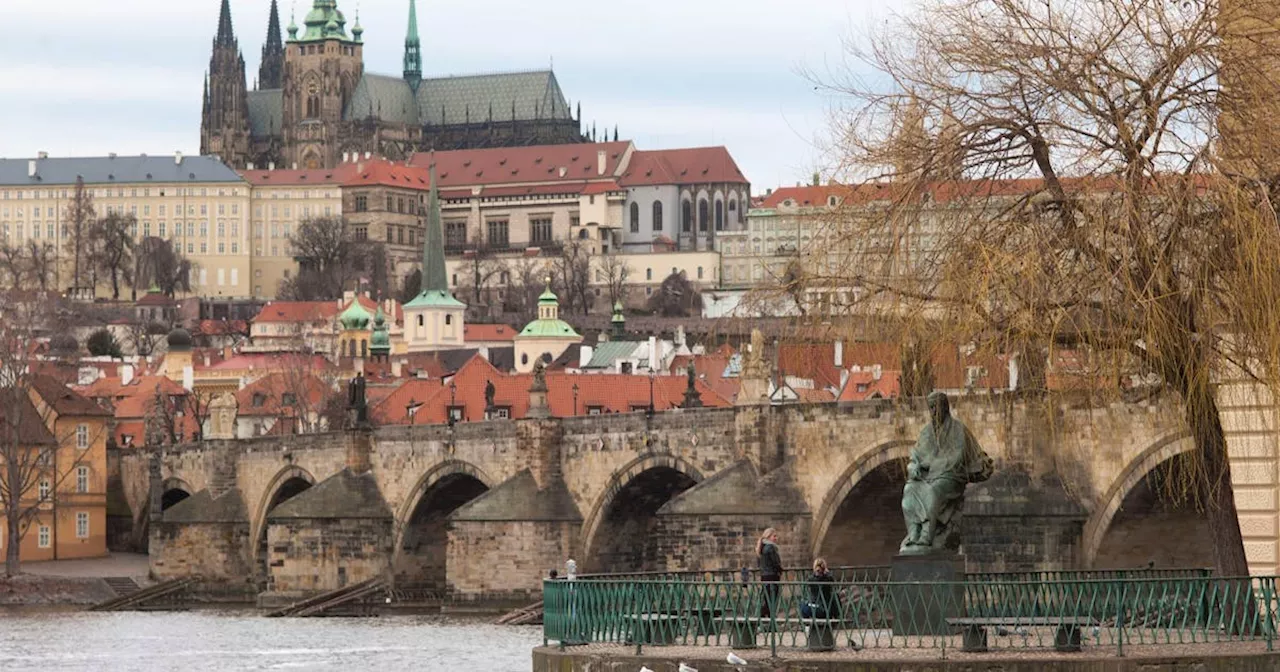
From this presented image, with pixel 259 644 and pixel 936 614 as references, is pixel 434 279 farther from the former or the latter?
pixel 936 614

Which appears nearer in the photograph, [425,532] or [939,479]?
[939,479]

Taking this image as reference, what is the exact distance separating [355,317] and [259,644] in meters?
117

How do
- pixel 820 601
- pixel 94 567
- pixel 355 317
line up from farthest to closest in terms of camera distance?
1. pixel 355 317
2. pixel 94 567
3. pixel 820 601

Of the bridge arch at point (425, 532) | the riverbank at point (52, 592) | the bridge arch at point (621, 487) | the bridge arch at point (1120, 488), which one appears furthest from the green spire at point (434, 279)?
the bridge arch at point (1120, 488)

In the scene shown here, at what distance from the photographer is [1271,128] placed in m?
25.6

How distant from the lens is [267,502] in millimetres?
76188

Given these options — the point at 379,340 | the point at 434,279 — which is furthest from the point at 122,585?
the point at 434,279

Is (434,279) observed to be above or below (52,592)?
above

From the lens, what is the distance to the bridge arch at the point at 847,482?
48.6m

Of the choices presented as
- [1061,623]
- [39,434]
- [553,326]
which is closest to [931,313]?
[1061,623]

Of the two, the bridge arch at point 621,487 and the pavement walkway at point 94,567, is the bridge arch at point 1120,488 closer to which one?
the bridge arch at point 621,487

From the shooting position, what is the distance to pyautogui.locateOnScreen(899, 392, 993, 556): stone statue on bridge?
26266 mm

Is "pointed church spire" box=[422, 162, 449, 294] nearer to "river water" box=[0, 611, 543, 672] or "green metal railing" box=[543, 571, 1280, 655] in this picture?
"river water" box=[0, 611, 543, 672]

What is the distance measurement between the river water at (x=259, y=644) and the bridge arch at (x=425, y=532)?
12.8ft
